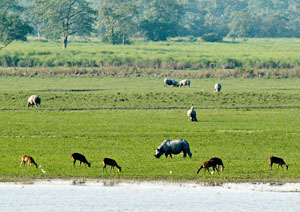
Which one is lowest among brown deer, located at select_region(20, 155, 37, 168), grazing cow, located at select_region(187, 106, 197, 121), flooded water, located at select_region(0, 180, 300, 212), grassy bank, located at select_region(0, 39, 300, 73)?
grassy bank, located at select_region(0, 39, 300, 73)

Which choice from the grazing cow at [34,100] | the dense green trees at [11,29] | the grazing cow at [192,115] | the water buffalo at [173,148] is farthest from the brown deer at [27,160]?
the dense green trees at [11,29]

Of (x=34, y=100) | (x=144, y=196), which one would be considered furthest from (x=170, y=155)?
(x=34, y=100)

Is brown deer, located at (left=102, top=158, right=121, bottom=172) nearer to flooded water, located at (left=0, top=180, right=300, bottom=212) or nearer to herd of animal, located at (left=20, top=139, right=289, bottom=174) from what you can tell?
herd of animal, located at (left=20, top=139, right=289, bottom=174)

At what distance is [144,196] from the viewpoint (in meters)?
21.8

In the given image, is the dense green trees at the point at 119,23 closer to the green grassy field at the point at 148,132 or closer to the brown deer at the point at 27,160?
the green grassy field at the point at 148,132

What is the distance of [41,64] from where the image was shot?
91.2 meters

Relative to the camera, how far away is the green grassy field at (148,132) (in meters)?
24.5

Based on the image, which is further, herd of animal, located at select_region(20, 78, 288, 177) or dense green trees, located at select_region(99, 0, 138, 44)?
dense green trees, located at select_region(99, 0, 138, 44)

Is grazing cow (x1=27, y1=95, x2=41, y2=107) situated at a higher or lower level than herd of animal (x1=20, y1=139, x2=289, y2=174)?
lower

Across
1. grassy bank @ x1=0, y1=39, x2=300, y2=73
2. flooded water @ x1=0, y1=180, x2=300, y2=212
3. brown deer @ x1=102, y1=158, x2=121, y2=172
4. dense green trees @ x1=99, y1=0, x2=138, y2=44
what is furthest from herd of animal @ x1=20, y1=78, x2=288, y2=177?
dense green trees @ x1=99, y1=0, x2=138, y2=44

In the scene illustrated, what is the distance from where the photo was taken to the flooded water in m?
20.5

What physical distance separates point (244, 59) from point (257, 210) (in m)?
75.3

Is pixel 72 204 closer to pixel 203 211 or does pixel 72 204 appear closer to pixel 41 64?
pixel 203 211

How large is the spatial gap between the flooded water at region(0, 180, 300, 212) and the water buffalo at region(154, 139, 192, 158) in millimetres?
3031
